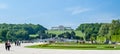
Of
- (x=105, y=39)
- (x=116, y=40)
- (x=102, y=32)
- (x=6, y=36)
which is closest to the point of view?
(x=116, y=40)

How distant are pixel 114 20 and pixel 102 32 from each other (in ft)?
50.7

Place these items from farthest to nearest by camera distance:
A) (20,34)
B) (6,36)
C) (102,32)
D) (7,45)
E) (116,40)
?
(20,34), (6,36), (102,32), (116,40), (7,45)

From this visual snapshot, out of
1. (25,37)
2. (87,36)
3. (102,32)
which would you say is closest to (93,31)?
(87,36)

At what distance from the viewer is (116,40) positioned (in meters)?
84.8

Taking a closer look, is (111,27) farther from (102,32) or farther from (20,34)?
(20,34)

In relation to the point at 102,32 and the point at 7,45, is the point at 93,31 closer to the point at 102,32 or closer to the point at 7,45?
the point at 102,32

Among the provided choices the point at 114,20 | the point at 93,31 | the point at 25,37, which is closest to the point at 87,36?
the point at 93,31

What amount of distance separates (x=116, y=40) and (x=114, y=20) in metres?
29.9

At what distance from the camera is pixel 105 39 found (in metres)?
103

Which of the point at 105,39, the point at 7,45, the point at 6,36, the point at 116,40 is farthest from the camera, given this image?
the point at 6,36

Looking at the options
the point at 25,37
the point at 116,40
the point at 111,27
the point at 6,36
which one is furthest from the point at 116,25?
the point at 25,37

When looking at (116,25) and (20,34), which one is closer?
(116,25)

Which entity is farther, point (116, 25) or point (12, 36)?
point (12, 36)

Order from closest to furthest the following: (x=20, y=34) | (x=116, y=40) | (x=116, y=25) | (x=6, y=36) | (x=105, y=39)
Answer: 1. (x=116, y=40)
2. (x=105, y=39)
3. (x=116, y=25)
4. (x=6, y=36)
5. (x=20, y=34)
